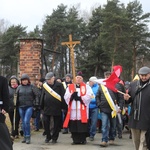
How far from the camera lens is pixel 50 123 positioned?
31.8 feet

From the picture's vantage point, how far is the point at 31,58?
1112 centimetres

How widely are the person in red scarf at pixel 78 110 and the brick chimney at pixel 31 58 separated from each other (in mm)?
2321

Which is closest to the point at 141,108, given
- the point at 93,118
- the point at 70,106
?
the point at 70,106

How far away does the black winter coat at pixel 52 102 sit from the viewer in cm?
906

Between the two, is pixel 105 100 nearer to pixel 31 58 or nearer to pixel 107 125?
Result: pixel 107 125

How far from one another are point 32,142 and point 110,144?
2081 millimetres

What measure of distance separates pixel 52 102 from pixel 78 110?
2.37 ft

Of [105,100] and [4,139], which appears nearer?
[4,139]

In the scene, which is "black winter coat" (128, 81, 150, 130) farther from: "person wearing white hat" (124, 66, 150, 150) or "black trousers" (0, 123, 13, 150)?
"black trousers" (0, 123, 13, 150)

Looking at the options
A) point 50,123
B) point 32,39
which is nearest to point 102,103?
point 50,123

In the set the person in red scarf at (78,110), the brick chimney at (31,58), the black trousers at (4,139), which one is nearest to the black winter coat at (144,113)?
the person in red scarf at (78,110)

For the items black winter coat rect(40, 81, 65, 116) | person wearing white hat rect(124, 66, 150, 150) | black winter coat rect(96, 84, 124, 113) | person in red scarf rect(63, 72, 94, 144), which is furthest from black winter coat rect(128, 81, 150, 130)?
black winter coat rect(40, 81, 65, 116)

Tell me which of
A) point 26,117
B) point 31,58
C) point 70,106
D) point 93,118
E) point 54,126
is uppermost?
point 31,58

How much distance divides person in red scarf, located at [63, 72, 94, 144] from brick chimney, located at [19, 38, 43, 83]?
7.62 feet
